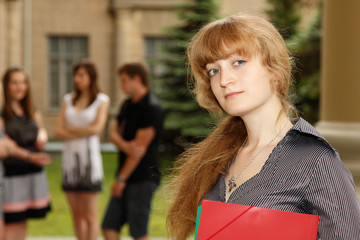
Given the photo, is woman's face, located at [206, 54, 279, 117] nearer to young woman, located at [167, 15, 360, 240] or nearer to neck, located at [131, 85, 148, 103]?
young woman, located at [167, 15, 360, 240]

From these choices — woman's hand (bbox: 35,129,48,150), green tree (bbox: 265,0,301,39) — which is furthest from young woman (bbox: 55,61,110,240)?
green tree (bbox: 265,0,301,39)

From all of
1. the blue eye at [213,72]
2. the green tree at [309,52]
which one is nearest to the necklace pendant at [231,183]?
the blue eye at [213,72]

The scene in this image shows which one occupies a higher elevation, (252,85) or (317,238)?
(252,85)

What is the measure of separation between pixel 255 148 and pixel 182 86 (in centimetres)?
1616

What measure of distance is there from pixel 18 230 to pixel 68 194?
473mm

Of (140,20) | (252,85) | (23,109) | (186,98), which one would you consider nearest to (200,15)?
(186,98)

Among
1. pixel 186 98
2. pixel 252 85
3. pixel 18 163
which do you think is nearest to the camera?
pixel 252 85

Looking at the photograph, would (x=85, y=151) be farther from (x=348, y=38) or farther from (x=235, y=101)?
(x=235, y=101)

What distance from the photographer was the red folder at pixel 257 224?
1223 millimetres

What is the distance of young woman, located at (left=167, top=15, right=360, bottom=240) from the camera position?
1262 mm

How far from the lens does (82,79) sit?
518 centimetres

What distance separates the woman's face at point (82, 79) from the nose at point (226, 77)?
151 inches

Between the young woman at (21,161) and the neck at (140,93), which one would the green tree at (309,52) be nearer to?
the young woman at (21,161)

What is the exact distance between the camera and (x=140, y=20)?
22.2 metres
